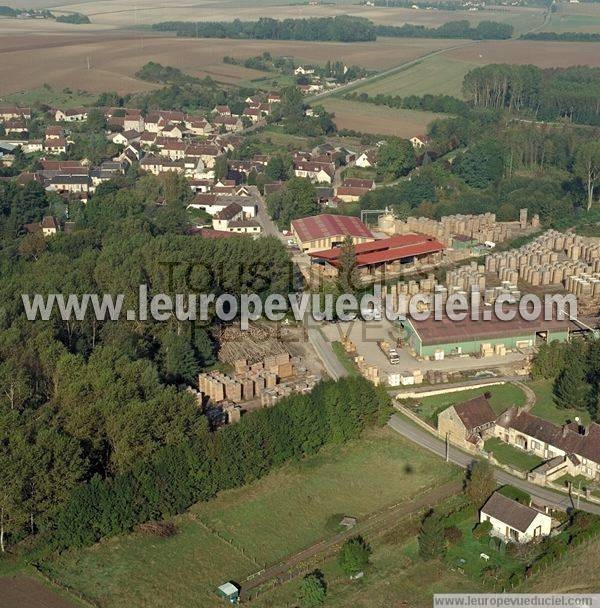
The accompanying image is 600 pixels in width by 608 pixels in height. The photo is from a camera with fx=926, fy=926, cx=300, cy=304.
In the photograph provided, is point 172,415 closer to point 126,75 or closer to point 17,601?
point 17,601

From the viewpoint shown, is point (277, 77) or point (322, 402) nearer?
point (322, 402)

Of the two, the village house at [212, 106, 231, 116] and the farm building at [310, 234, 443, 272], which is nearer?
the farm building at [310, 234, 443, 272]

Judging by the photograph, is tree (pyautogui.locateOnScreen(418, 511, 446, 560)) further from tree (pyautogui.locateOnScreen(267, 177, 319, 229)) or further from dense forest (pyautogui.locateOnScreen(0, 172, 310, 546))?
tree (pyautogui.locateOnScreen(267, 177, 319, 229))

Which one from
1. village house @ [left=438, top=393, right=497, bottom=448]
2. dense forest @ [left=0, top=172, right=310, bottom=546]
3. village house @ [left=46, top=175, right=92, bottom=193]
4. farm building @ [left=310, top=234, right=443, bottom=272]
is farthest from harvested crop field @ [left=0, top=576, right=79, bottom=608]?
village house @ [left=46, top=175, right=92, bottom=193]

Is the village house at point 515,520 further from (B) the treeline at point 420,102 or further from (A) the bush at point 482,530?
(B) the treeline at point 420,102

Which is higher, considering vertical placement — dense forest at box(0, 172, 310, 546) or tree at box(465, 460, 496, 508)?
dense forest at box(0, 172, 310, 546)

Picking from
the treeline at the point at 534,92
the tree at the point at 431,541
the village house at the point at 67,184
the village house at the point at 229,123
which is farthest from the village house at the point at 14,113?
the tree at the point at 431,541

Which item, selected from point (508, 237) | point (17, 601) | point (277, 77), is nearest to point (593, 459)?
point (17, 601)
